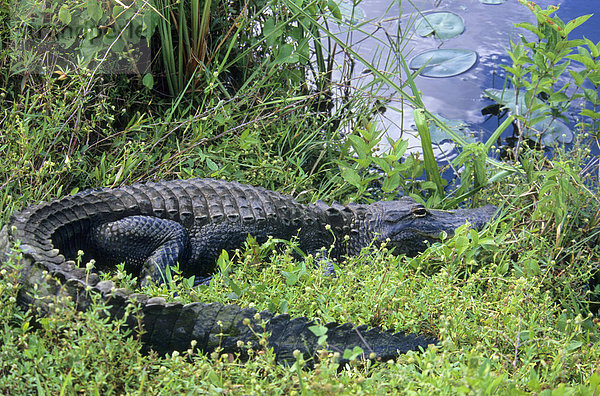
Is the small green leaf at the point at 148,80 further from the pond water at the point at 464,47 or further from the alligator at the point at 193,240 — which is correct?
the pond water at the point at 464,47

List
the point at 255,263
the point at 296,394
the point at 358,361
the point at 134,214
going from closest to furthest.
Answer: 1. the point at 296,394
2. the point at 358,361
3. the point at 255,263
4. the point at 134,214

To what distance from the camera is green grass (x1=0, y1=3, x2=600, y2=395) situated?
238cm

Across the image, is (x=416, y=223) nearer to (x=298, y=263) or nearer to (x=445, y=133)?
(x=298, y=263)

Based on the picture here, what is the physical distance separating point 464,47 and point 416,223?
3.07 metres

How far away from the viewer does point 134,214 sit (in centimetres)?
372

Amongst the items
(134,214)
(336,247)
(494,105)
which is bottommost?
(336,247)

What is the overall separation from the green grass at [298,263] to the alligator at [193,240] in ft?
0.36

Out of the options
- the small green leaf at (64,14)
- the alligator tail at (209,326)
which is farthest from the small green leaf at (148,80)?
the alligator tail at (209,326)

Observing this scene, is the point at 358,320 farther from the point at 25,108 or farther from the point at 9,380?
the point at 25,108

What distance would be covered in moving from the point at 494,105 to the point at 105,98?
140 inches

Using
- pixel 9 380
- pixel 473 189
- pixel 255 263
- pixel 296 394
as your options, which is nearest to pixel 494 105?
pixel 473 189

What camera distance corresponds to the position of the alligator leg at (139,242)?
3576 millimetres

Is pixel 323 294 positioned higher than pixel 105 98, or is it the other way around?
pixel 105 98

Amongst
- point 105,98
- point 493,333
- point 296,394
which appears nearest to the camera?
point 296,394
